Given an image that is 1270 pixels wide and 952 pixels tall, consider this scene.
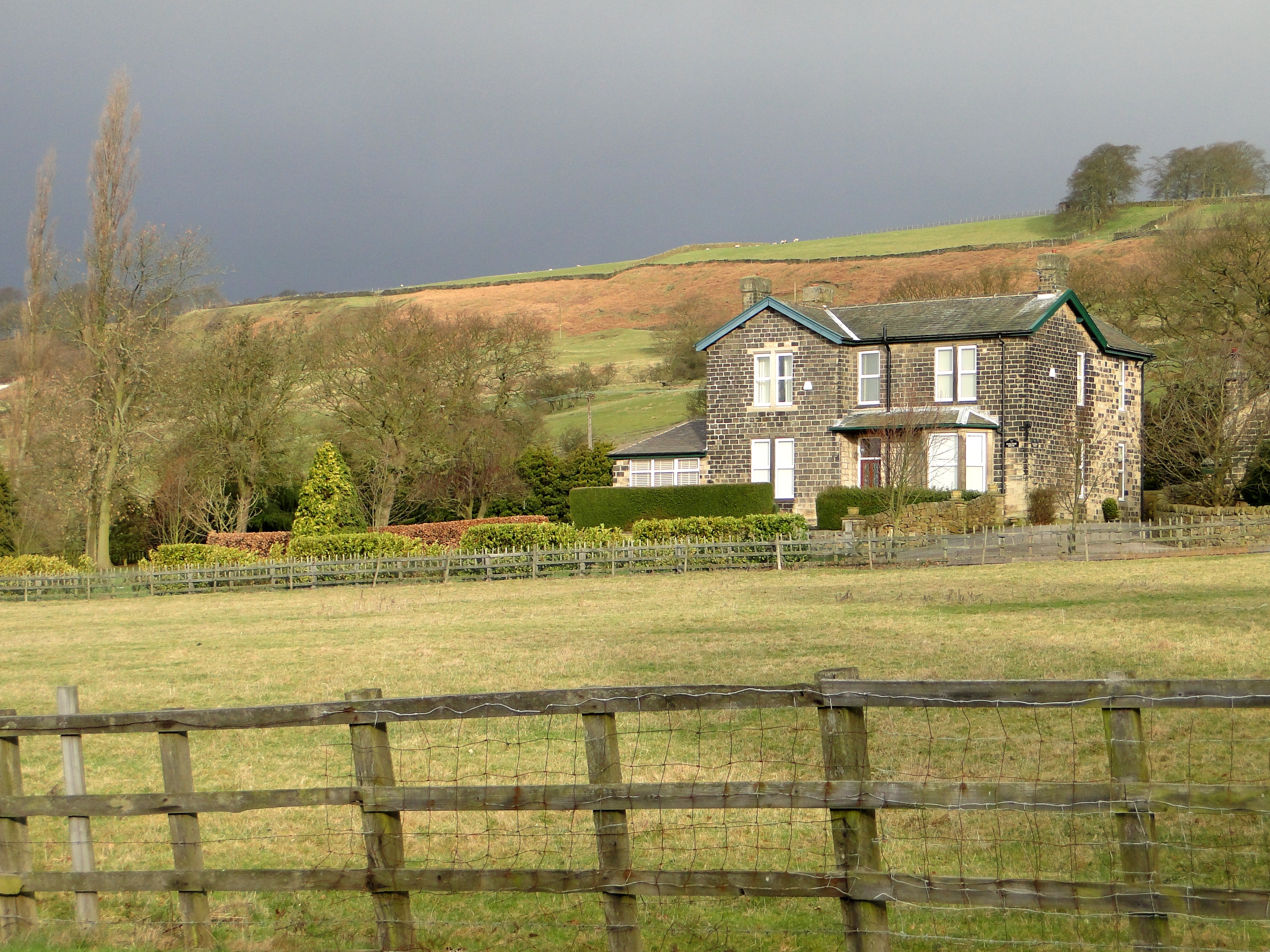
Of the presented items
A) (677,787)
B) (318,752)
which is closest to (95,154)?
(318,752)

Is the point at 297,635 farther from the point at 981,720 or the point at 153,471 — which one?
the point at 153,471

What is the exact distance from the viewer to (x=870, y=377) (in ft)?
150

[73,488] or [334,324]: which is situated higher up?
[334,324]

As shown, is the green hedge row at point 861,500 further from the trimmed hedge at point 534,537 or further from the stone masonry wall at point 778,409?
the trimmed hedge at point 534,537

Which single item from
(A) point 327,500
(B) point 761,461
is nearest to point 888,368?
(B) point 761,461

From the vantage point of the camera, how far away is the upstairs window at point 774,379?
152 feet

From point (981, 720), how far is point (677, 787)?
21.3 ft

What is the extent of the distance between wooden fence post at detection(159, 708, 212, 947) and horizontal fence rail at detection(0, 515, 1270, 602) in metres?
24.6

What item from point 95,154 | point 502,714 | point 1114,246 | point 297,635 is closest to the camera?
point 502,714

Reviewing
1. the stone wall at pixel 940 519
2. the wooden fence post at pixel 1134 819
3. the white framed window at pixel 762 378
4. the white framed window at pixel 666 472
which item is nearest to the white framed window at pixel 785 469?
the white framed window at pixel 762 378

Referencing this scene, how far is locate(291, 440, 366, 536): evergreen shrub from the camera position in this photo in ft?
144

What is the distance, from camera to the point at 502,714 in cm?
682

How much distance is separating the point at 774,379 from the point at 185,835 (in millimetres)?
40586

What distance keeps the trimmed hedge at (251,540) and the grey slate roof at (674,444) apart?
13.5 m
